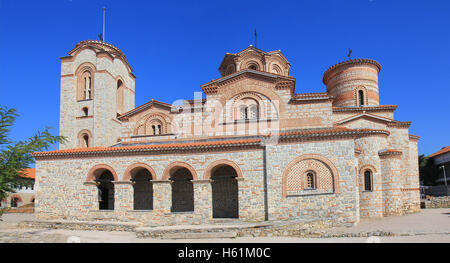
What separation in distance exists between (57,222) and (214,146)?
27.6 feet

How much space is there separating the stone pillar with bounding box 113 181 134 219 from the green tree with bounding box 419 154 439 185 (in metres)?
37.2

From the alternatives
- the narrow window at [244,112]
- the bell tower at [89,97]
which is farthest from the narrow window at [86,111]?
the narrow window at [244,112]

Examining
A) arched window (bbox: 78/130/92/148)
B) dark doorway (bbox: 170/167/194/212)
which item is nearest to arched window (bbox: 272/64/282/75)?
dark doorway (bbox: 170/167/194/212)

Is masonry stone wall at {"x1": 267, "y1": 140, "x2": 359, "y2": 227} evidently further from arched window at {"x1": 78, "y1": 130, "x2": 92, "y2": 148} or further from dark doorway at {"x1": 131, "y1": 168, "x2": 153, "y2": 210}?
arched window at {"x1": 78, "y1": 130, "x2": 92, "y2": 148}

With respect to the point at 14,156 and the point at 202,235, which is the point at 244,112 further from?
the point at 14,156

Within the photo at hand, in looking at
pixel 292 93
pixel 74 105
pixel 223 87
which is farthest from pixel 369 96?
pixel 74 105

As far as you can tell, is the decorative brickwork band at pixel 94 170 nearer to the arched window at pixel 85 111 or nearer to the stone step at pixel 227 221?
the stone step at pixel 227 221

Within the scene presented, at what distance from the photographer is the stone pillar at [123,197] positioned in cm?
1530

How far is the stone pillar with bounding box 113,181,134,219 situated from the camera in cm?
1530

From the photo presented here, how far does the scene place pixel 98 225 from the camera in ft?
46.3

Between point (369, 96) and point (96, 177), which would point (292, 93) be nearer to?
point (369, 96)

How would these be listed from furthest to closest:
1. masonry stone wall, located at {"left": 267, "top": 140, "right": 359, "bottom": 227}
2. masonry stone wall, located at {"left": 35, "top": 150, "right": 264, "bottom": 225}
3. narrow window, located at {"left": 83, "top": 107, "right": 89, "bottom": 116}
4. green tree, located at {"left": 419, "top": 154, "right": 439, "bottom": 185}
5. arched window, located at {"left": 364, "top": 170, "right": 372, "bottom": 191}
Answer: green tree, located at {"left": 419, "top": 154, "right": 439, "bottom": 185} → narrow window, located at {"left": 83, "top": 107, "right": 89, "bottom": 116} → arched window, located at {"left": 364, "top": 170, "right": 372, "bottom": 191} → masonry stone wall, located at {"left": 35, "top": 150, "right": 264, "bottom": 225} → masonry stone wall, located at {"left": 267, "top": 140, "right": 359, "bottom": 227}

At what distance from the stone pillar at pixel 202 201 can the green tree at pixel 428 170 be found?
34862 millimetres

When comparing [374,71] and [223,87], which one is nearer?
[223,87]
